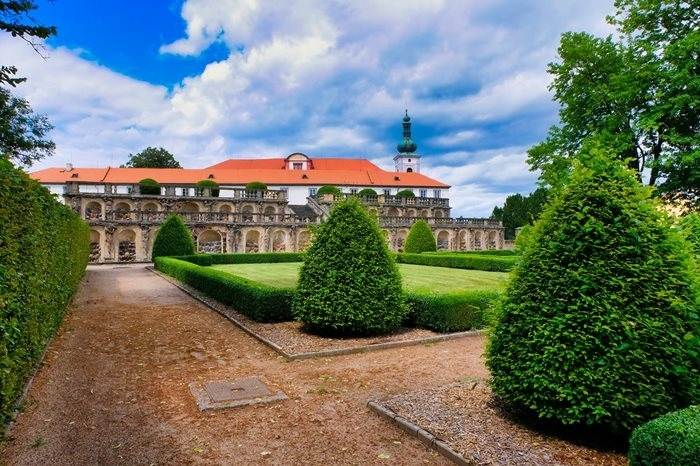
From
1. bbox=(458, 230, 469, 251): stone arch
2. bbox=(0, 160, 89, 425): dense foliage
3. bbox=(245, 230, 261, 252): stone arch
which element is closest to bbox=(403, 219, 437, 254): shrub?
bbox=(245, 230, 261, 252): stone arch

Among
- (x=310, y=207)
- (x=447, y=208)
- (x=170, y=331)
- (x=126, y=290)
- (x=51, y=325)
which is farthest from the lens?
(x=447, y=208)

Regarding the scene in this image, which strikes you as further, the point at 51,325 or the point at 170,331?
the point at 170,331

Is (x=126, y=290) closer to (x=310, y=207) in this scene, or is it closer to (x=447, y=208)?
(x=310, y=207)

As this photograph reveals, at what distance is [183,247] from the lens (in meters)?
30.3

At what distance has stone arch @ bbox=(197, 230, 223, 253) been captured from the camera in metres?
41.9

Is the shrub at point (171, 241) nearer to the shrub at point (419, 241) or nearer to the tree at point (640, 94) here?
the shrub at point (419, 241)

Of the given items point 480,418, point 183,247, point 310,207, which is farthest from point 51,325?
point 310,207

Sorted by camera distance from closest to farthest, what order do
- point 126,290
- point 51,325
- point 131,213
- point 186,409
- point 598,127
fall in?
point 186,409, point 51,325, point 126,290, point 598,127, point 131,213

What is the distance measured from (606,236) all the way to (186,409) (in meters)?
5.34

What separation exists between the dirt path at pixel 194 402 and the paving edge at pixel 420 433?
9 cm

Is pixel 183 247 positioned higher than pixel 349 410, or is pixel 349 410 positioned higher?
pixel 183 247

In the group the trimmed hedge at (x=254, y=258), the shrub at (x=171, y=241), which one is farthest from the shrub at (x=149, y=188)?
the shrub at (x=171, y=241)

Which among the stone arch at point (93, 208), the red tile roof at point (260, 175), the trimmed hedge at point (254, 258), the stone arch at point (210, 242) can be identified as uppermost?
the red tile roof at point (260, 175)

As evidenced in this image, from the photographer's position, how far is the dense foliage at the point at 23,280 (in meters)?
4.64
